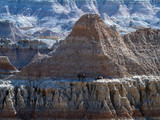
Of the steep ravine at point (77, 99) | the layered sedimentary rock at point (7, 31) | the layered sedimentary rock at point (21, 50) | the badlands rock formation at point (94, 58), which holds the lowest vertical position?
the layered sedimentary rock at point (7, 31)

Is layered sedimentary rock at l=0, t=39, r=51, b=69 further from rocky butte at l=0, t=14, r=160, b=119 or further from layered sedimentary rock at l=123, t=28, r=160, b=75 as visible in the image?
rocky butte at l=0, t=14, r=160, b=119

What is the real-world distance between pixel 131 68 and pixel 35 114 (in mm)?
9728

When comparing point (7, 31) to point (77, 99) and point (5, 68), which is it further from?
point (77, 99)

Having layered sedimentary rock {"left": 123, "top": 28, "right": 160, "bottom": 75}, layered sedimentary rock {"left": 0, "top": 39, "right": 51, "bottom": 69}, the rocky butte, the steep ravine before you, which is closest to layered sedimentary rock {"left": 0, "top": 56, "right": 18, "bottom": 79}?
the rocky butte

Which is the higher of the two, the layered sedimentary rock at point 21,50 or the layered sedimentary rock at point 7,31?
the layered sedimentary rock at point 21,50

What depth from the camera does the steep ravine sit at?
40.2 metres

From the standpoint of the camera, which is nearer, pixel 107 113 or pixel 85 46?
pixel 107 113

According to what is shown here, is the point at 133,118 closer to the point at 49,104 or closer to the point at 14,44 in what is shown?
the point at 49,104

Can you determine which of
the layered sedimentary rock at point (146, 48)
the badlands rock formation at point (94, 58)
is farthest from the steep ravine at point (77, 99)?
the layered sedimentary rock at point (146, 48)

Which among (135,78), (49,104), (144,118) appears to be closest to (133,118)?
(144,118)

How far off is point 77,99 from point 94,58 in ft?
14.9

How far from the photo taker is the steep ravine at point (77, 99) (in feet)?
132

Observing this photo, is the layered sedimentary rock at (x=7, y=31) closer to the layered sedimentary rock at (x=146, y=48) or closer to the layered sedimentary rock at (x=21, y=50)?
the layered sedimentary rock at (x=21, y=50)

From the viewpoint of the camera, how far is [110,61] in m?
43.5
